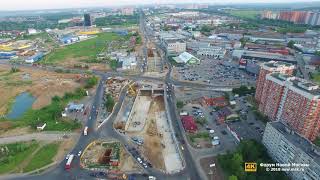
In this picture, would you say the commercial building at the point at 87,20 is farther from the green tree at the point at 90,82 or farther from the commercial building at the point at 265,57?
the commercial building at the point at 265,57

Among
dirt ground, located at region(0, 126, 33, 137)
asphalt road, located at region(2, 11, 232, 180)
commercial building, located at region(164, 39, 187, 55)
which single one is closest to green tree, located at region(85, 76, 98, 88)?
asphalt road, located at region(2, 11, 232, 180)

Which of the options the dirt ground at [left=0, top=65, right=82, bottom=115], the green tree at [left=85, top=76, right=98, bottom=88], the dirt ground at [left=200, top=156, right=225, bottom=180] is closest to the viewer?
the dirt ground at [left=200, top=156, right=225, bottom=180]

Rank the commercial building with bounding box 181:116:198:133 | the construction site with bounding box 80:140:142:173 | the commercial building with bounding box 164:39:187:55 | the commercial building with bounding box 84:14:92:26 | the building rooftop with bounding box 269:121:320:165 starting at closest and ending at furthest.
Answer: the building rooftop with bounding box 269:121:320:165, the construction site with bounding box 80:140:142:173, the commercial building with bounding box 181:116:198:133, the commercial building with bounding box 164:39:187:55, the commercial building with bounding box 84:14:92:26

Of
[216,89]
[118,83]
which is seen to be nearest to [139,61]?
[118,83]

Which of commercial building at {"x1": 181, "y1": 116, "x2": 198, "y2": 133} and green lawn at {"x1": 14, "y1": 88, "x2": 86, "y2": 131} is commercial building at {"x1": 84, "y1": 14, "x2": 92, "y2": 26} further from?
commercial building at {"x1": 181, "y1": 116, "x2": 198, "y2": 133}

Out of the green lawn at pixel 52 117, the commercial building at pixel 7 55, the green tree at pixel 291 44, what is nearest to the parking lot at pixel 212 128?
the green lawn at pixel 52 117
